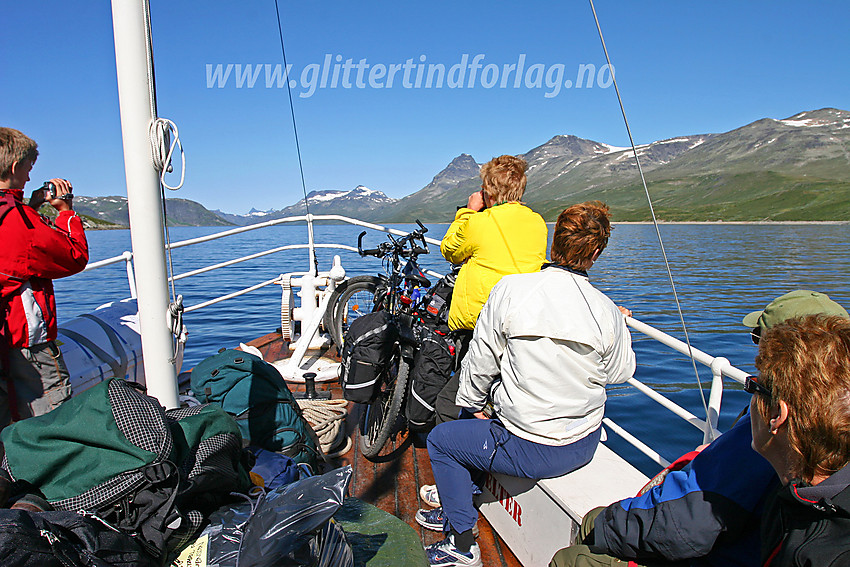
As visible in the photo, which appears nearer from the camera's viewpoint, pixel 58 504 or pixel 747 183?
pixel 58 504

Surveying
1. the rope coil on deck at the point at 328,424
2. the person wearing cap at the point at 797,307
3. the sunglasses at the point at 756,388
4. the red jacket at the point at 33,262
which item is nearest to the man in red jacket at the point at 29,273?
the red jacket at the point at 33,262

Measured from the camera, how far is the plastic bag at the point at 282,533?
46.8 inches

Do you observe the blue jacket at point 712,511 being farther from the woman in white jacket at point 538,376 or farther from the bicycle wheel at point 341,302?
the bicycle wheel at point 341,302

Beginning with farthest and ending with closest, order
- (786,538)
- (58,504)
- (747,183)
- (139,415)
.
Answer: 1. (747,183)
2. (139,415)
3. (58,504)
4. (786,538)

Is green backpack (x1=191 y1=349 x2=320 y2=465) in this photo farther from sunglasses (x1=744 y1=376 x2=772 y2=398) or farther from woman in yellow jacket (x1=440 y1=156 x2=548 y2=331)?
sunglasses (x1=744 y1=376 x2=772 y2=398)

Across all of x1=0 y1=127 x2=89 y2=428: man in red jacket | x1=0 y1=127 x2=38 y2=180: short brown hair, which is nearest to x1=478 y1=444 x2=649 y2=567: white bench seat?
x1=0 y1=127 x2=89 y2=428: man in red jacket

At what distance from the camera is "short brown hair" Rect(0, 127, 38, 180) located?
189 centimetres

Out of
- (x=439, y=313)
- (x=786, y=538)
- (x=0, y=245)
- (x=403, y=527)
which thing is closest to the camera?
(x=786, y=538)

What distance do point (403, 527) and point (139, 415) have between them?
3.06 feet

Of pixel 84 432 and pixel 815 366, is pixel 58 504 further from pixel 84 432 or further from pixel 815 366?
pixel 815 366

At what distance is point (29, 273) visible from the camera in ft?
6.28

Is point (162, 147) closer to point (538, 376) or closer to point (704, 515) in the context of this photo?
point (538, 376)

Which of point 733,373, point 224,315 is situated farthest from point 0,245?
point 224,315

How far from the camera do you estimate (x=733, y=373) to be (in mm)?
1855
